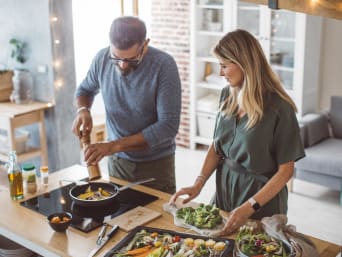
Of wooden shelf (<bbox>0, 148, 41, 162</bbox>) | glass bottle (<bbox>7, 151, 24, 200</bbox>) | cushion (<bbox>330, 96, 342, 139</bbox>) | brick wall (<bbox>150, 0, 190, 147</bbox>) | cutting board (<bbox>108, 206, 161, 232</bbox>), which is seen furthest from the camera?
brick wall (<bbox>150, 0, 190, 147</bbox>)

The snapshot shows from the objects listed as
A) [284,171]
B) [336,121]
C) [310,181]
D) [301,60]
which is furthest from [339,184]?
[284,171]

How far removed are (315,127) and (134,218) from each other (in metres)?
3.17

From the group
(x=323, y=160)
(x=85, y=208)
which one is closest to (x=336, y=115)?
(x=323, y=160)

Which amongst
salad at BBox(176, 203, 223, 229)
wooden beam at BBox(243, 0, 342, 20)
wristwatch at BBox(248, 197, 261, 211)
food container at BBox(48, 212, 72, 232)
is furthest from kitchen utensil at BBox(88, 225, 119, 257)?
wooden beam at BBox(243, 0, 342, 20)

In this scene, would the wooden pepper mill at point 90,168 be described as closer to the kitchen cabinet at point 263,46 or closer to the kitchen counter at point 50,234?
the kitchen counter at point 50,234

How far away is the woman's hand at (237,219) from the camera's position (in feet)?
7.57

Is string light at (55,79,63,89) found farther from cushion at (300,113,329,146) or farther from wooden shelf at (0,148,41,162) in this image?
cushion at (300,113,329,146)

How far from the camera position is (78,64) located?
19.2 ft

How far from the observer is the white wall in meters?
5.71

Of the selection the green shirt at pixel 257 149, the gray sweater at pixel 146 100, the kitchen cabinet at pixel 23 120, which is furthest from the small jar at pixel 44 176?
the kitchen cabinet at pixel 23 120

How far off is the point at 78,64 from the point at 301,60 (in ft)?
7.24

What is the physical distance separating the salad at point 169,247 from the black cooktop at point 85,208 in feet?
0.88

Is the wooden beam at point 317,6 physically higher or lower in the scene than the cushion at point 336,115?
higher

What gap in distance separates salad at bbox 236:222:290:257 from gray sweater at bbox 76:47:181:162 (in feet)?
2.74
